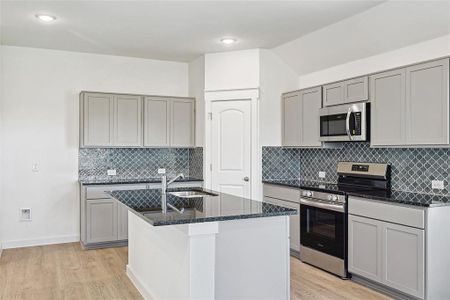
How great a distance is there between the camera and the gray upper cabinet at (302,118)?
189 inches

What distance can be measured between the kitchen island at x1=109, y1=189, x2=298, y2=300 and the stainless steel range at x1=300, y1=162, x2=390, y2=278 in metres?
1.26

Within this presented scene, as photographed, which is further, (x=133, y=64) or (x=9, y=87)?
(x=133, y=64)

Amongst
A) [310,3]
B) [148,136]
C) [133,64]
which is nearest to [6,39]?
[133,64]

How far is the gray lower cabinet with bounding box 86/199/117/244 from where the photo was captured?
505cm

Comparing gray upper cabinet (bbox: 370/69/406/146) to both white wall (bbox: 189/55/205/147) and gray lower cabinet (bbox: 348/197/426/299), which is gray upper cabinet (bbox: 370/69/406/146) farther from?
white wall (bbox: 189/55/205/147)

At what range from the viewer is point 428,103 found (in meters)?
3.43

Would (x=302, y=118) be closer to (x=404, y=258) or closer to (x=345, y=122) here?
(x=345, y=122)

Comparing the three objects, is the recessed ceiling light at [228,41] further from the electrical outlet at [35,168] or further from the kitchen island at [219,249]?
the electrical outlet at [35,168]

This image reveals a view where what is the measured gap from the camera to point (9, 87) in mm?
5180

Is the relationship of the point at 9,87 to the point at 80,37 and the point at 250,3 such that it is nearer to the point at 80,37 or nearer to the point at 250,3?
the point at 80,37

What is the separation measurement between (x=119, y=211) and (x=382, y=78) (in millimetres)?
3523

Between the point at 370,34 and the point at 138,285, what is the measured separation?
3.38 metres

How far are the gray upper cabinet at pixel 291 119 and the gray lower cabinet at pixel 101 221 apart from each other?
2.43m

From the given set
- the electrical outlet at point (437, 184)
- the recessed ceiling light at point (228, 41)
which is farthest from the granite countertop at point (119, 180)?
the electrical outlet at point (437, 184)
